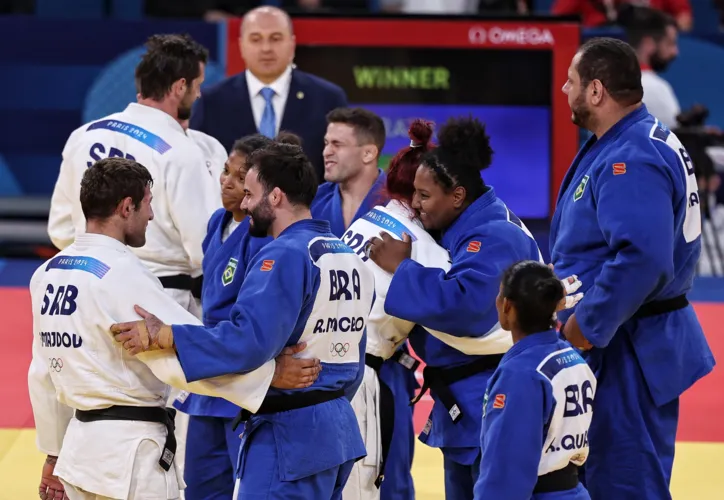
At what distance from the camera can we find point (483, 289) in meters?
4.74

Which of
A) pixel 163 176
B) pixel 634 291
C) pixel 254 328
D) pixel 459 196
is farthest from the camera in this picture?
pixel 163 176

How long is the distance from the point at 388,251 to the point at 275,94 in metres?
3.40

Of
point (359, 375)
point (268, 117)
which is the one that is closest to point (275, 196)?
point (359, 375)

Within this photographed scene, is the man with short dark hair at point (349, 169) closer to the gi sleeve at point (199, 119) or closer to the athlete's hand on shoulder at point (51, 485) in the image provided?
the athlete's hand on shoulder at point (51, 485)

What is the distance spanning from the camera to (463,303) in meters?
4.73

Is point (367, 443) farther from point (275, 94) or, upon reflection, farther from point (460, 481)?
point (275, 94)

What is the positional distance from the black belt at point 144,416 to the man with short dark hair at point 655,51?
258 inches

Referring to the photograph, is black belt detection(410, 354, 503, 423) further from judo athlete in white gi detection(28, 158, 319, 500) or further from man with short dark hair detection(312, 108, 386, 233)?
man with short dark hair detection(312, 108, 386, 233)

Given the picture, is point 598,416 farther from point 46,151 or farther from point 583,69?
point 46,151

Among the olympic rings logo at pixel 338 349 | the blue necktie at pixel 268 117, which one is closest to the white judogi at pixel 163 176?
the olympic rings logo at pixel 338 349

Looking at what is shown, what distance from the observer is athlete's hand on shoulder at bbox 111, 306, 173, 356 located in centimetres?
421

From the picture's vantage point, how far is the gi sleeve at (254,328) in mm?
4180

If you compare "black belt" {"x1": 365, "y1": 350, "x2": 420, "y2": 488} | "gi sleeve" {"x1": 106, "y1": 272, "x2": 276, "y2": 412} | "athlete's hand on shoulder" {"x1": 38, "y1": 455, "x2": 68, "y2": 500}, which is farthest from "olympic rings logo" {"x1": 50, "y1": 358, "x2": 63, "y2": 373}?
"black belt" {"x1": 365, "y1": 350, "x2": 420, "y2": 488}

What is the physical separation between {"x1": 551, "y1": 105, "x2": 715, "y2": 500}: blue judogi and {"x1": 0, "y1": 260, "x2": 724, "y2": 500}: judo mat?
5.89 feet
